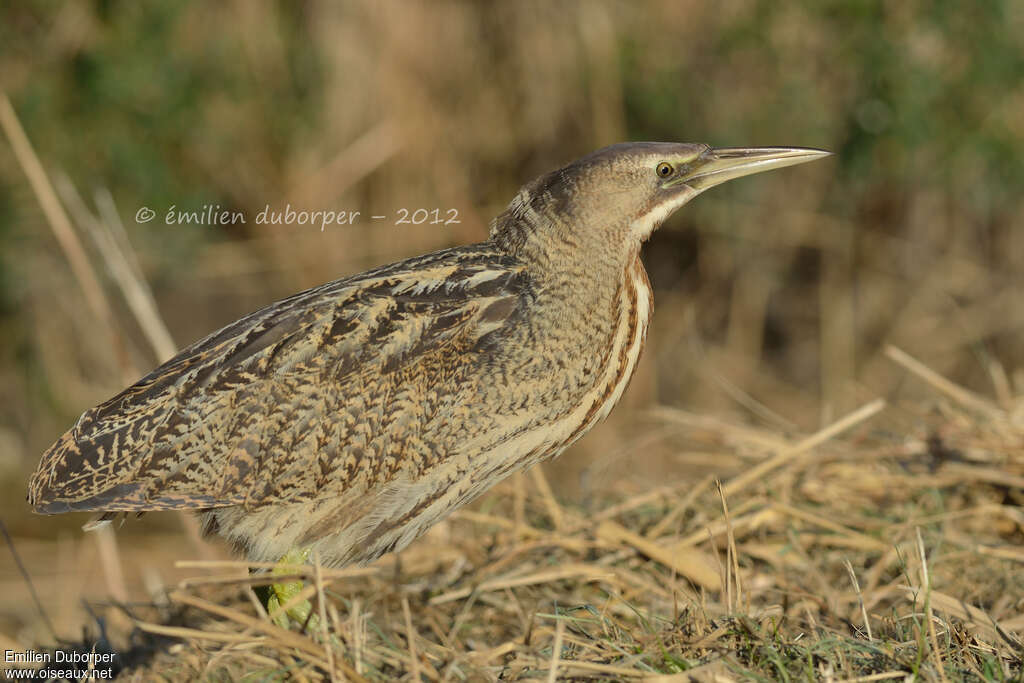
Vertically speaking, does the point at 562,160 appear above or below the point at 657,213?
below

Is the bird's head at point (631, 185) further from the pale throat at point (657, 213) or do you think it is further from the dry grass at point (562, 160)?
the dry grass at point (562, 160)

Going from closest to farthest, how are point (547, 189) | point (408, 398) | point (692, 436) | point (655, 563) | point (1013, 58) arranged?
point (408, 398) < point (547, 189) < point (655, 563) < point (692, 436) < point (1013, 58)

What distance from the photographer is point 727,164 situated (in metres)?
2.01

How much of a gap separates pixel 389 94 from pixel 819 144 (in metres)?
1.59

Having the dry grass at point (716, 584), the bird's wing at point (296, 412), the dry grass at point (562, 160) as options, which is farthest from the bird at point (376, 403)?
the dry grass at point (562, 160)

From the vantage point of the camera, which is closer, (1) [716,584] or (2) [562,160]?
(1) [716,584]

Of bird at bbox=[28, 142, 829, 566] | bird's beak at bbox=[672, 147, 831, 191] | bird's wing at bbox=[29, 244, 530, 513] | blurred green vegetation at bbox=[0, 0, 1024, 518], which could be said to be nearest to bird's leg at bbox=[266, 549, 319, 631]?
bird at bbox=[28, 142, 829, 566]

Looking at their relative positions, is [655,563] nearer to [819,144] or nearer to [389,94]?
[819,144]

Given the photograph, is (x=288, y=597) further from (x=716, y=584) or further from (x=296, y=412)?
(x=716, y=584)

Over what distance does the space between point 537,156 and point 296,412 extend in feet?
9.38

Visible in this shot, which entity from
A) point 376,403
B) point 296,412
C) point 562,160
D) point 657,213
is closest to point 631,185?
point 657,213

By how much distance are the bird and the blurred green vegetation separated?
220 cm

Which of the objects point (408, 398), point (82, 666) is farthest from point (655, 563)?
point (82, 666)

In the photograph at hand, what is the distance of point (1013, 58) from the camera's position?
375 cm
